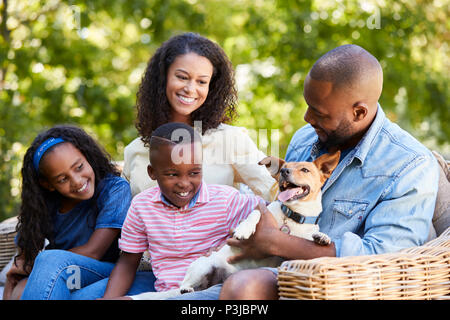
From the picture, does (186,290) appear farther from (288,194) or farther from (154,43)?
(154,43)

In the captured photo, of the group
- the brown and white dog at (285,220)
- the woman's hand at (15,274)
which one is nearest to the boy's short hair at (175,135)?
the brown and white dog at (285,220)

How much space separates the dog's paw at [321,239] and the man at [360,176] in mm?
18

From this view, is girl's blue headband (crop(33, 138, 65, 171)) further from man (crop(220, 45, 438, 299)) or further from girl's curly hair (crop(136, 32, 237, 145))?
man (crop(220, 45, 438, 299))

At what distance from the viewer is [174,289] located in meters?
2.29

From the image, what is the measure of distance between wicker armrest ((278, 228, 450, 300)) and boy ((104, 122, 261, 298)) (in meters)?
0.60

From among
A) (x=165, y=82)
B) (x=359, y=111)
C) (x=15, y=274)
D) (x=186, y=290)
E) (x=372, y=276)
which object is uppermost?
(x=165, y=82)

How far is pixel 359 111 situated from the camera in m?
2.34

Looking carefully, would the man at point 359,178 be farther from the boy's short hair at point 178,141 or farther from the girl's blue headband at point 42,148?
the girl's blue headband at point 42,148

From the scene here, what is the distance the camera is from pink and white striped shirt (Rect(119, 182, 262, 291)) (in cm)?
238

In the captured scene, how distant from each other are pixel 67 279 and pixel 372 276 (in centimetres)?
144

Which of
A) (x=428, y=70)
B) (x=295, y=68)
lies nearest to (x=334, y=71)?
(x=295, y=68)

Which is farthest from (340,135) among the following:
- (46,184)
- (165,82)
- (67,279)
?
(46,184)

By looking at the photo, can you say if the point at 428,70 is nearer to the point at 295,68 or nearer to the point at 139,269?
the point at 295,68
